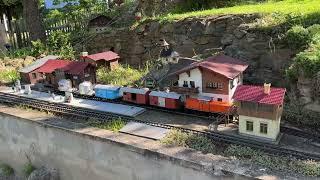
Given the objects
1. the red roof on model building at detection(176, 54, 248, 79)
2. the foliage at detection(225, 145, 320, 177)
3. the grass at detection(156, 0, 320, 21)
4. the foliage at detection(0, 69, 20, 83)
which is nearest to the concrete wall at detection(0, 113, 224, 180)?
the foliage at detection(225, 145, 320, 177)

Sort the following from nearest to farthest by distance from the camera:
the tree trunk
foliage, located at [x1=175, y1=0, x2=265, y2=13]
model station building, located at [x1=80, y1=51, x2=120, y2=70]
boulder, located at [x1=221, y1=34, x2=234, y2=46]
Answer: boulder, located at [x1=221, y1=34, x2=234, y2=46], model station building, located at [x1=80, y1=51, x2=120, y2=70], foliage, located at [x1=175, y1=0, x2=265, y2=13], the tree trunk

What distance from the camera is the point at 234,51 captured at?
13703 mm

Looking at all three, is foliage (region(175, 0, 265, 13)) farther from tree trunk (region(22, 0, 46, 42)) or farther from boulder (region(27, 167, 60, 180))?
boulder (region(27, 167, 60, 180))

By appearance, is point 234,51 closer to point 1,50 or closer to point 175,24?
point 175,24

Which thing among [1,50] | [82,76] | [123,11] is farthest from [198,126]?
[1,50]

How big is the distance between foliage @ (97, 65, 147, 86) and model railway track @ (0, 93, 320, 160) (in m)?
2.44

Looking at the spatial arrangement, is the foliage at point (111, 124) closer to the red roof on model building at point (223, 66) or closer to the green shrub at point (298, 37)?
the red roof on model building at point (223, 66)

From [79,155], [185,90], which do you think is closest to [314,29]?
[185,90]

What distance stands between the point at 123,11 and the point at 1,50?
666 cm

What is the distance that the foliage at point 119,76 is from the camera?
603 inches

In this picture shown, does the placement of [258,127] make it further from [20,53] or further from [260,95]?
[20,53]

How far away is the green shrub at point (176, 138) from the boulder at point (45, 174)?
165 inches

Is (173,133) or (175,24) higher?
(175,24)

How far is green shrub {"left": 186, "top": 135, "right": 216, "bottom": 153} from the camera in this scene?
400 inches
